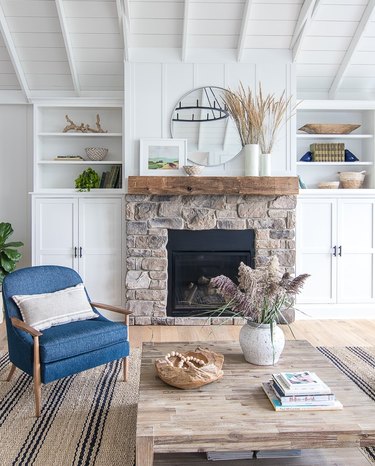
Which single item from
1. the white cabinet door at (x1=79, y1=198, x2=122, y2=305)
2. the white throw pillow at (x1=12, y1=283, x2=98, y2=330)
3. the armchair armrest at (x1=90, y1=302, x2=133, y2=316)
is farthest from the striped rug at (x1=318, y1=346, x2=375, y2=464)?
the white cabinet door at (x1=79, y1=198, x2=122, y2=305)

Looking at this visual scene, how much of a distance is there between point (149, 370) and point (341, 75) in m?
3.95

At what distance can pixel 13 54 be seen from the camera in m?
4.52

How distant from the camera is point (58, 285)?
130 inches

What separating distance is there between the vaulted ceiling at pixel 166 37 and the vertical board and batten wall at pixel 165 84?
110 mm

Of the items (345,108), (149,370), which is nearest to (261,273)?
(149,370)

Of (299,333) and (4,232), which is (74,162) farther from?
(299,333)

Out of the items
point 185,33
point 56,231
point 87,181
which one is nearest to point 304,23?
point 185,33

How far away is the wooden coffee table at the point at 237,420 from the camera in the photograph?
1.71 meters

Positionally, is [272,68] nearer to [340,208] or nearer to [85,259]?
[340,208]

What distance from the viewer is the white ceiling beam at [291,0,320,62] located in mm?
4070

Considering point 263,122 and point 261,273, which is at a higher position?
point 263,122

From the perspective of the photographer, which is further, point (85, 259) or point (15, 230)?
point (15, 230)

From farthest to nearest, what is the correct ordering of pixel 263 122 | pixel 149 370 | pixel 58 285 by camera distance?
1. pixel 263 122
2. pixel 58 285
3. pixel 149 370

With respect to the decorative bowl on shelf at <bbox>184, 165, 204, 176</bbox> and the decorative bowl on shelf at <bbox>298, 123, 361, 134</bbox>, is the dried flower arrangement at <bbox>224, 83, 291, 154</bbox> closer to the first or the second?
the decorative bowl on shelf at <bbox>298, 123, 361, 134</bbox>
